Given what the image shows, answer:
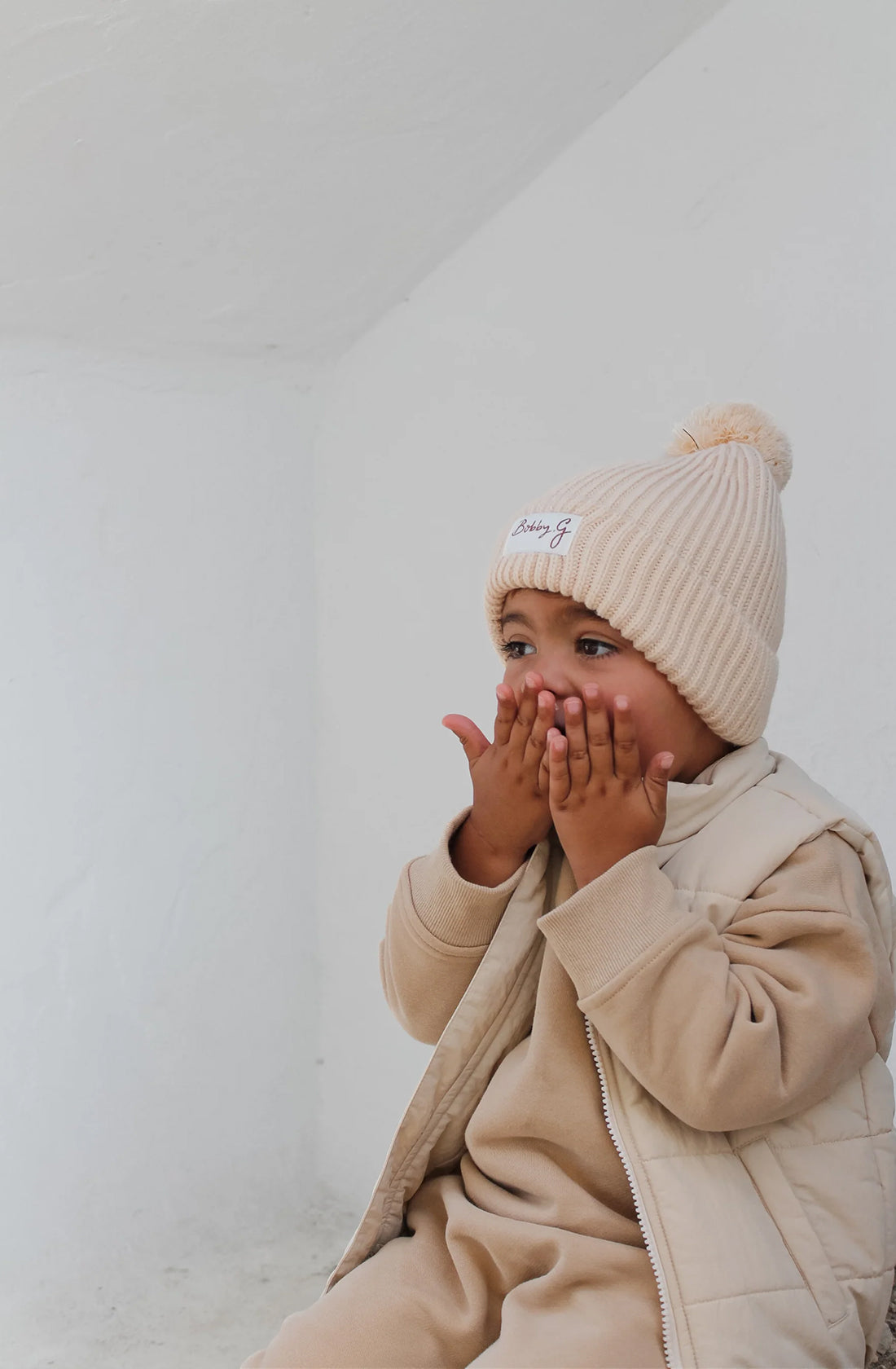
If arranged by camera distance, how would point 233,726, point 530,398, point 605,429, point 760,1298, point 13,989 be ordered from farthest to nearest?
point 233,726 → point 13,989 → point 530,398 → point 605,429 → point 760,1298

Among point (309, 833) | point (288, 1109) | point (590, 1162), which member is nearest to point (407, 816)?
point (309, 833)

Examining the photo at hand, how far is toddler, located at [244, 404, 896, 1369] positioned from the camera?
767 mm

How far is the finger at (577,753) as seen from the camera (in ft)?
2.78

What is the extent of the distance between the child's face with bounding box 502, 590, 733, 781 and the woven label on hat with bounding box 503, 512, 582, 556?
4 centimetres

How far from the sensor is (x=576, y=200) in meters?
1.78

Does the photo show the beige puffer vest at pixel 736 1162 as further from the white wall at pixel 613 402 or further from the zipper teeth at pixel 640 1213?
the white wall at pixel 613 402

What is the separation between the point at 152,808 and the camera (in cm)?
215

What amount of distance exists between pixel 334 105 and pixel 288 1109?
1746 mm

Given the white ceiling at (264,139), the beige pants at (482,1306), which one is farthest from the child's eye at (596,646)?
the white ceiling at (264,139)

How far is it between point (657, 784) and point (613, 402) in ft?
3.13

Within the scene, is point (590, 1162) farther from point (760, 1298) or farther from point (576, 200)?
point (576, 200)

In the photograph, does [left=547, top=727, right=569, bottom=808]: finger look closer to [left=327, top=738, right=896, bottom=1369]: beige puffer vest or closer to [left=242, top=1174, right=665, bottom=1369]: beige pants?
[left=327, top=738, right=896, bottom=1369]: beige puffer vest

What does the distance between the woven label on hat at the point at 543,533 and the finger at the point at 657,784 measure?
0.63ft

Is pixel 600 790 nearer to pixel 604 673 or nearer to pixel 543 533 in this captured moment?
pixel 604 673
